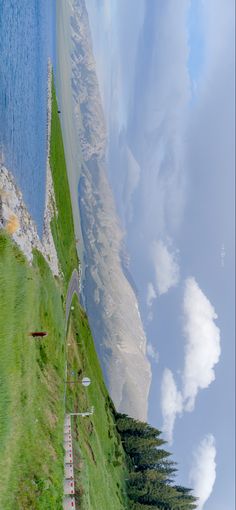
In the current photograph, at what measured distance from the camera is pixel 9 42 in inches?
2435

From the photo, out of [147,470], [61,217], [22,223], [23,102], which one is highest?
[23,102]

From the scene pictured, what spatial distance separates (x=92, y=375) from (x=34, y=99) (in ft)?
166

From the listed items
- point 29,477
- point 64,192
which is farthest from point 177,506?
point 29,477

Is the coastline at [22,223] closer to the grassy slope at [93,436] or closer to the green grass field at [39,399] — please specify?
the green grass field at [39,399]

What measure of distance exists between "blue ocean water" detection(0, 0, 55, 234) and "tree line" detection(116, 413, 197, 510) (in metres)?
58.8

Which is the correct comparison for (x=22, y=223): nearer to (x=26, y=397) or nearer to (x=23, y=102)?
(x=26, y=397)

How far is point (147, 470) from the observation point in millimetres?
106438

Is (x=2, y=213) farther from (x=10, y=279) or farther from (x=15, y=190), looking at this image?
(x=15, y=190)

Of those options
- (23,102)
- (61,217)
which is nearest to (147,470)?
(61,217)

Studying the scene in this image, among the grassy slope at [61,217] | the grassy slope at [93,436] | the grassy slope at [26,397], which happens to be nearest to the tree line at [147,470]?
the grassy slope at [93,436]

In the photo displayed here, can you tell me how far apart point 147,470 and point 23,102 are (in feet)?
259

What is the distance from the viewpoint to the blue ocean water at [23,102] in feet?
184

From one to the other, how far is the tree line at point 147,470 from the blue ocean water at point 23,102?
5883 cm

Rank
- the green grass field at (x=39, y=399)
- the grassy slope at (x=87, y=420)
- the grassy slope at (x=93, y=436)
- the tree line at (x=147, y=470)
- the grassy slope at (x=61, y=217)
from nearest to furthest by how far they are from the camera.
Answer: the green grass field at (x=39, y=399) < the grassy slope at (x=93, y=436) < the grassy slope at (x=87, y=420) < the grassy slope at (x=61, y=217) < the tree line at (x=147, y=470)
